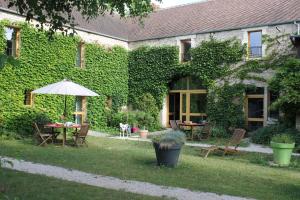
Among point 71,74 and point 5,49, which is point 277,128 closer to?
point 71,74

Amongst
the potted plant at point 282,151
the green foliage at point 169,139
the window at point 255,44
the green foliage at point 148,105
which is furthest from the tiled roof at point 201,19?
the green foliage at point 169,139

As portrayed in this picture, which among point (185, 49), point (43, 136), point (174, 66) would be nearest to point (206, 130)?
point (174, 66)

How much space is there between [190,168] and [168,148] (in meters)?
0.84

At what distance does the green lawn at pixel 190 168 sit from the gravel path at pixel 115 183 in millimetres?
374

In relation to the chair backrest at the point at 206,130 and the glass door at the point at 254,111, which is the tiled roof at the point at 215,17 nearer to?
the glass door at the point at 254,111

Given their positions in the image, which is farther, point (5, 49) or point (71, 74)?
point (71, 74)

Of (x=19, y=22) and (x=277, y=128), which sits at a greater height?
(x=19, y=22)

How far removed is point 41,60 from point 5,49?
2.01 m

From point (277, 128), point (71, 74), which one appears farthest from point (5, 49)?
point (277, 128)

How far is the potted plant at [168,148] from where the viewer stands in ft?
33.3

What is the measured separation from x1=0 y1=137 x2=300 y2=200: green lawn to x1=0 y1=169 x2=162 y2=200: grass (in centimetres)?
150

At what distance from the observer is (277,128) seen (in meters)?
17.1

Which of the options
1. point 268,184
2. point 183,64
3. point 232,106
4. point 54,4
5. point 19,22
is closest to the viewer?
point 54,4

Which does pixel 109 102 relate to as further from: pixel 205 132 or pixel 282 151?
pixel 282 151
